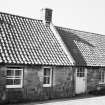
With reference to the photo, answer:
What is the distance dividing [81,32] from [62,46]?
21.1 feet

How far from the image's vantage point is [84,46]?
22.9 m

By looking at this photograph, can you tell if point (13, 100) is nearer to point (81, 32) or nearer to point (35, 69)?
point (35, 69)

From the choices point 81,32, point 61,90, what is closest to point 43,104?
point 61,90

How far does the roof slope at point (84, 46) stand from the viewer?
2107 cm

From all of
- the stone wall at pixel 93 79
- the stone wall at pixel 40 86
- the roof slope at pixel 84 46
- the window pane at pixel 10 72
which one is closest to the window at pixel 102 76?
the stone wall at pixel 93 79

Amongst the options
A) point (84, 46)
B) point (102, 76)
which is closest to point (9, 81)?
point (84, 46)

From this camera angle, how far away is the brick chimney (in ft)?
71.1

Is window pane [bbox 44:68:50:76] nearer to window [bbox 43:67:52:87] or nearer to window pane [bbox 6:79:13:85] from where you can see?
window [bbox 43:67:52:87]

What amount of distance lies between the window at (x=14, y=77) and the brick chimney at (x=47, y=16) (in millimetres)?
7045

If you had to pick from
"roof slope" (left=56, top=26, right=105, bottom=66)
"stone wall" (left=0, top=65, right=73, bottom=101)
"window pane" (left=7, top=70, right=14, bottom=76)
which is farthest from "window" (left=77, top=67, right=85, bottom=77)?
"window pane" (left=7, top=70, right=14, bottom=76)

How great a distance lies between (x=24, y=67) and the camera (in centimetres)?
1600

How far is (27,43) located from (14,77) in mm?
3144

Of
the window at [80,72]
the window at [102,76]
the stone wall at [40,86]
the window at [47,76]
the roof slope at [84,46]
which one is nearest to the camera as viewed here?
the stone wall at [40,86]

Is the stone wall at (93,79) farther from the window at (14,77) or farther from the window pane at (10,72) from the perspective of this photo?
the window pane at (10,72)
